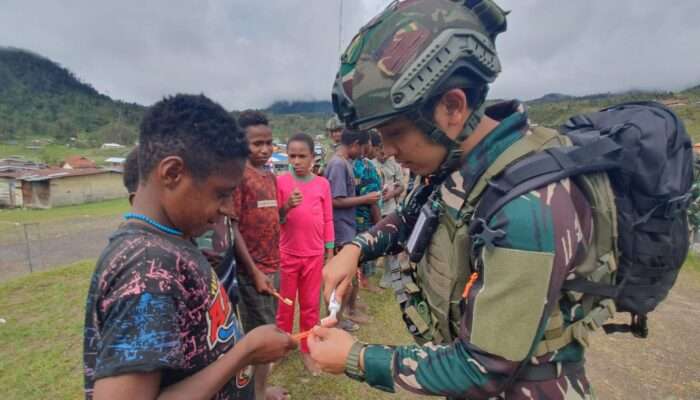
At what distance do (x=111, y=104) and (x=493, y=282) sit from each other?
452 feet

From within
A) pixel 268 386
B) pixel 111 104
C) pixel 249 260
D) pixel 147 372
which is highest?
pixel 111 104

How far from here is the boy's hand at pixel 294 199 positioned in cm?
380

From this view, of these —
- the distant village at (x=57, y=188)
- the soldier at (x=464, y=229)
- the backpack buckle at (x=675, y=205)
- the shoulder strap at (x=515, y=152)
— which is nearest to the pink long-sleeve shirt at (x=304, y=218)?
the soldier at (x=464, y=229)

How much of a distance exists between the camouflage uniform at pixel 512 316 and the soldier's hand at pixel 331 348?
0.35 ft

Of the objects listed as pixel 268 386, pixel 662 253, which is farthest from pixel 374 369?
pixel 268 386

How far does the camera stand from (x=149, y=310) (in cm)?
117

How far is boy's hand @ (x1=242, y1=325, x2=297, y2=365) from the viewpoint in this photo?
1494mm

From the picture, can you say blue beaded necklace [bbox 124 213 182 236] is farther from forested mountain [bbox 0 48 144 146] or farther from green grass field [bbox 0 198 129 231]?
forested mountain [bbox 0 48 144 146]

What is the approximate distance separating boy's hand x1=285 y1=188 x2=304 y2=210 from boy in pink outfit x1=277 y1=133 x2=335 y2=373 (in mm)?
77

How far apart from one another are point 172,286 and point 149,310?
0.35 ft

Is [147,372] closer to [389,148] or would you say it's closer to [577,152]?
[389,148]

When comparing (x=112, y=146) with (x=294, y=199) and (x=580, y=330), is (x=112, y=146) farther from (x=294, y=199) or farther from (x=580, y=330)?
(x=580, y=330)

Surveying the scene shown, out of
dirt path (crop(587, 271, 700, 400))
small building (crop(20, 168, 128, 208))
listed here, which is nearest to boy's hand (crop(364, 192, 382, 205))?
dirt path (crop(587, 271, 700, 400))

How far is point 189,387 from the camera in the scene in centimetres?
129
